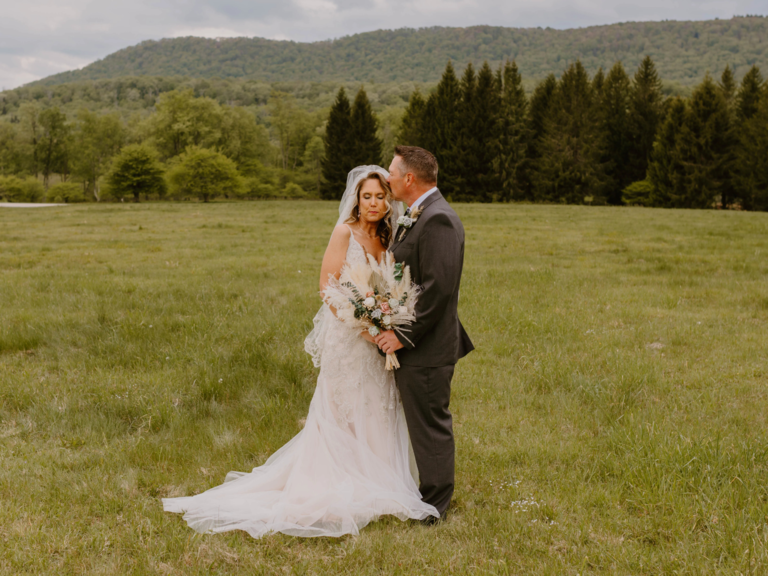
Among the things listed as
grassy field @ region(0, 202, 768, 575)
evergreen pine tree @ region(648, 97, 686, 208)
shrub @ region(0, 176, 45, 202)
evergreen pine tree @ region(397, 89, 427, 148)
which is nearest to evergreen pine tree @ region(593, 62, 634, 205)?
evergreen pine tree @ region(648, 97, 686, 208)

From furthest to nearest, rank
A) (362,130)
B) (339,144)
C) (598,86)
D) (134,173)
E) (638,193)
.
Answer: (339,144)
(362,130)
(598,86)
(134,173)
(638,193)

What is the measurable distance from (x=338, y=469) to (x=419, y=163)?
2.48 m

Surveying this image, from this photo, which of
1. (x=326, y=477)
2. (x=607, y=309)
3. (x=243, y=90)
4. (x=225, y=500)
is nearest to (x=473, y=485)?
(x=326, y=477)

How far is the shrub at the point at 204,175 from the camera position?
56125 mm

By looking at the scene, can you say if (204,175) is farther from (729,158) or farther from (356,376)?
(356,376)

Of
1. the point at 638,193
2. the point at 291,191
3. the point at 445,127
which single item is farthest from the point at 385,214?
the point at 291,191

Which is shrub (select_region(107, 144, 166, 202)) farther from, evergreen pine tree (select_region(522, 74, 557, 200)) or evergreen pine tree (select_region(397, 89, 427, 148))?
evergreen pine tree (select_region(522, 74, 557, 200))

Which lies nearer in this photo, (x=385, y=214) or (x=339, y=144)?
(x=385, y=214)

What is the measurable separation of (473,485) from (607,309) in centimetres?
691

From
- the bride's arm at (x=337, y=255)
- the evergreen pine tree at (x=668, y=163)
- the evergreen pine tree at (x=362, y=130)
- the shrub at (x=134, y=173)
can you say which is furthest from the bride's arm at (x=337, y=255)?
the evergreen pine tree at (x=362, y=130)

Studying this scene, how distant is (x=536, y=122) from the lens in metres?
61.7

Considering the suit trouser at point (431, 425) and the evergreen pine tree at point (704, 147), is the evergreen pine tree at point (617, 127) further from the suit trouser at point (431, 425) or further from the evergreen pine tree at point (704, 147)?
the suit trouser at point (431, 425)

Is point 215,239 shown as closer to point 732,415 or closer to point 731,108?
point 732,415

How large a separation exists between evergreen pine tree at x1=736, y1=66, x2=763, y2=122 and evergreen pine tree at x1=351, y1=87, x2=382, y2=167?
36.3m
